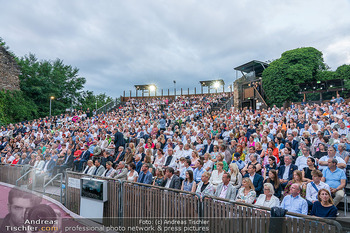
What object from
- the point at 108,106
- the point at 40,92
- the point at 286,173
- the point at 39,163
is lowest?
the point at 39,163

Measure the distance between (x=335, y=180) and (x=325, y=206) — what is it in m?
1.71

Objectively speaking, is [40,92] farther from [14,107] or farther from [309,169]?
[309,169]

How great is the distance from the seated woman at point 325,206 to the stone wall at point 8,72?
30478mm

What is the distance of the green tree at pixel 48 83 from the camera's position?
31.0m

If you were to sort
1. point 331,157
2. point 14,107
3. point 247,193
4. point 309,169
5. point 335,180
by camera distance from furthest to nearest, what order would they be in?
point 14,107 < point 331,157 < point 309,169 < point 335,180 < point 247,193

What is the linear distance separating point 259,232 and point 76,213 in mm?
4968

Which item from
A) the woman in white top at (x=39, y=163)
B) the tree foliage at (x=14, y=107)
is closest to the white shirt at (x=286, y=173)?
the woman in white top at (x=39, y=163)

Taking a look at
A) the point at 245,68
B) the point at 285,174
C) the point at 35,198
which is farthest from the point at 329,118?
the point at 245,68

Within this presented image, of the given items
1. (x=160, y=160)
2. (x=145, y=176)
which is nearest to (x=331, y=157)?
(x=145, y=176)

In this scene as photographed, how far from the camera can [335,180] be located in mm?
5027

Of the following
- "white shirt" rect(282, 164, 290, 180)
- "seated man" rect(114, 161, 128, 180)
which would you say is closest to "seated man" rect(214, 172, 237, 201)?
"white shirt" rect(282, 164, 290, 180)

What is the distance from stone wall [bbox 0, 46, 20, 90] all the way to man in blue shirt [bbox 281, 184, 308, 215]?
3001 centimetres

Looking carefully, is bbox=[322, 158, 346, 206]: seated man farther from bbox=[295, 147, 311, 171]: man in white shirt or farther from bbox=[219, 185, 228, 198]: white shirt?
bbox=[219, 185, 228, 198]: white shirt

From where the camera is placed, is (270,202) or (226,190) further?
(226,190)
